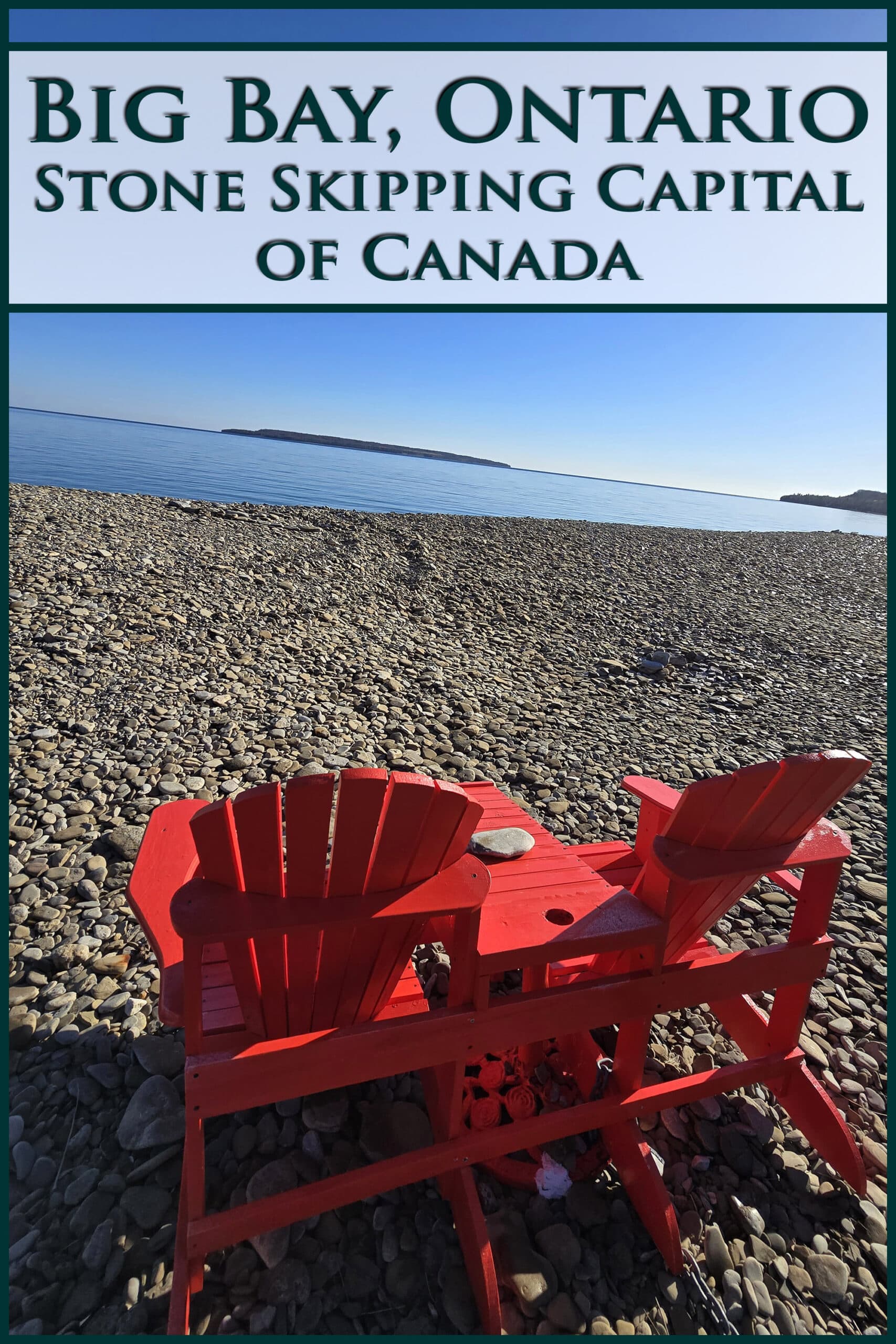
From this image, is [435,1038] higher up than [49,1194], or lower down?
higher up

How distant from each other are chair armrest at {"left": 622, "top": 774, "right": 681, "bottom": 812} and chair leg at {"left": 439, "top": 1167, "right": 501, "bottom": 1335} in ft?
4.52

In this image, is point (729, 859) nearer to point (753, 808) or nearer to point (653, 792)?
point (753, 808)

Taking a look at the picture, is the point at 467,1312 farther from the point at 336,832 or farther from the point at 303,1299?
the point at 336,832

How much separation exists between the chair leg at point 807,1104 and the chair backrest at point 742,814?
723mm

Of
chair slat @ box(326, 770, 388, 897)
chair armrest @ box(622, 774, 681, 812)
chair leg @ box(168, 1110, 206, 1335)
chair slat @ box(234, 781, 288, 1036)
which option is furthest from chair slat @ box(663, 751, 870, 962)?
chair leg @ box(168, 1110, 206, 1335)

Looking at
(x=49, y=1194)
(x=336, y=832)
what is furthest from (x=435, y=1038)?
(x=49, y=1194)

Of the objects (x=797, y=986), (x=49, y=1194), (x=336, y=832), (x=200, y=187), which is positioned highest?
(x=200, y=187)

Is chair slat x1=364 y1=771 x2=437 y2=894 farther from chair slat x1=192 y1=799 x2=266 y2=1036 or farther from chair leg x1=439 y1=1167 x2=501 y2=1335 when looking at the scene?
chair leg x1=439 y1=1167 x2=501 y2=1335

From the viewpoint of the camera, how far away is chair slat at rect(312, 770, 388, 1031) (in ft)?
5.18

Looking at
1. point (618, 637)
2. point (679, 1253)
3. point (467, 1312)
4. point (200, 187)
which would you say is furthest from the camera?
point (618, 637)

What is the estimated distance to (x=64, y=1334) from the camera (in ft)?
5.94

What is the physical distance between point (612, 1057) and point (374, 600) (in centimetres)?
740

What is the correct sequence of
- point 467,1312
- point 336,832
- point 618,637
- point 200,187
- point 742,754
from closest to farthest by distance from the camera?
point 336,832 < point 467,1312 < point 200,187 < point 742,754 < point 618,637

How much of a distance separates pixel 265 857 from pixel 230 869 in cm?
10
